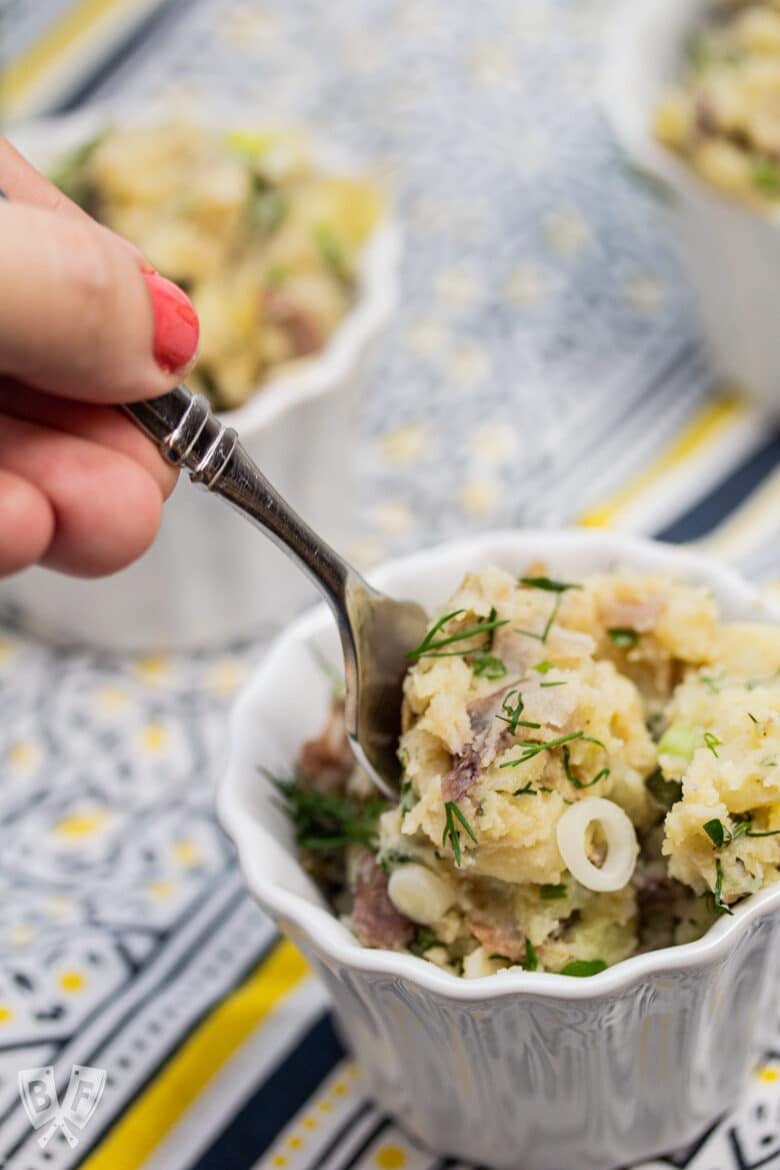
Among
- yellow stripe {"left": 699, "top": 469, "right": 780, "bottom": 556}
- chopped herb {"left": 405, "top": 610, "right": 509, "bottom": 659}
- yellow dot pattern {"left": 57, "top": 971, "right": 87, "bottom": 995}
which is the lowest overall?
yellow stripe {"left": 699, "top": 469, "right": 780, "bottom": 556}

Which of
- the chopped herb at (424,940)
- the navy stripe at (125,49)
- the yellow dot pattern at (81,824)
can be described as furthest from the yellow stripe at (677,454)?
the navy stripe at (125,49)

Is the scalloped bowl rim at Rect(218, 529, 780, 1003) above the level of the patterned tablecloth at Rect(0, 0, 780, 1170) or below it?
above

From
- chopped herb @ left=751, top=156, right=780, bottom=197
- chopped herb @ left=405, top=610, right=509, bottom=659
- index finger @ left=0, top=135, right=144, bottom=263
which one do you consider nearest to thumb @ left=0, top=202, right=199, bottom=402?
index finger @ left=0, top=135, right=144, bottom=263

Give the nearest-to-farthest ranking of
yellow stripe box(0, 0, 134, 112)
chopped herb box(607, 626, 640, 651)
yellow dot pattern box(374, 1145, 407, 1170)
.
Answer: chopped herb box(607, 626, 640, 651)
yellow dot pattern box(374, 1145, 407, 1170)
yellow stripe box(0, 0, 134, 112)

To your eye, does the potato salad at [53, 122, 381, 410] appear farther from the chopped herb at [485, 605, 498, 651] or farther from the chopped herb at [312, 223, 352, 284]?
the chopped herb at [485, 605, 498, 651]

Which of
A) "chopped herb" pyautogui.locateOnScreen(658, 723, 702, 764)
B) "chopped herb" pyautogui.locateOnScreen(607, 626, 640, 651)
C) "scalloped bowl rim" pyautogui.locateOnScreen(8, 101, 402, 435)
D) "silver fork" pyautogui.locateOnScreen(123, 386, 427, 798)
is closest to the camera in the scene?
"silver fork" pyautogui.locateOnScreen(123, 386, 427, 798)

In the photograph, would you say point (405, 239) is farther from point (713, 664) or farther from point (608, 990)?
point (608, 990)

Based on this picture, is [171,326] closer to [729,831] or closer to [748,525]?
[729,831]
